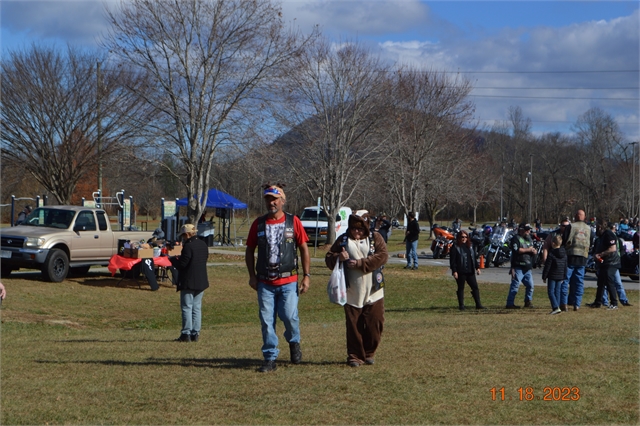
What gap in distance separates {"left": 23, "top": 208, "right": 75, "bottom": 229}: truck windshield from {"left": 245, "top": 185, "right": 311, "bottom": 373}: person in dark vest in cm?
1337

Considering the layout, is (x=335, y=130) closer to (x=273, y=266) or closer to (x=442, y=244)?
(x=442, y=244)

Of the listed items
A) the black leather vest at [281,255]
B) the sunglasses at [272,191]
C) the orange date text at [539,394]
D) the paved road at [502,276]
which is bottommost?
the paved road at [502,276]

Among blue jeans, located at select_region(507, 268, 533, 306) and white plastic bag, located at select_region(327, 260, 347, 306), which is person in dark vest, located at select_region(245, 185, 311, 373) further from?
blue jeans, located at select_region(507, 268, 533, 306)

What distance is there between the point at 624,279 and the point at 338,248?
782 inches

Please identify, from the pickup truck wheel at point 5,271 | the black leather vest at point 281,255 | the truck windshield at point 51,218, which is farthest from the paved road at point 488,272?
the black leather vest at point 281,255

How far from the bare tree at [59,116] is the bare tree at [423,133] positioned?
15766 mm

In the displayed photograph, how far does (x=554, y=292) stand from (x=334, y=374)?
799cm

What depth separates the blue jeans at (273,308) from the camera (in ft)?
25.5

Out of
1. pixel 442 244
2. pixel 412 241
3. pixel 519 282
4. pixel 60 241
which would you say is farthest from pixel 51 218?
pixel 442 244

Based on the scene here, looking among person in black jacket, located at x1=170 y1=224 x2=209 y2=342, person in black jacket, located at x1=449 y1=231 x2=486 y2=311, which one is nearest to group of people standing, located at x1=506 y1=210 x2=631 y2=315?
person in black jacket, located at x1=449 y1=231 x2=486 y2=311

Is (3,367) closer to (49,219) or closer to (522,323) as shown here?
(522,323)

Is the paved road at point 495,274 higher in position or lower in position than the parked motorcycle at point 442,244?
lower

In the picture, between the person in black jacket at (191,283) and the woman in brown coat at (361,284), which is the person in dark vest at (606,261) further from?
the woman in brown coat at (361,284)

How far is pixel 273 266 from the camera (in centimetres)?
770
